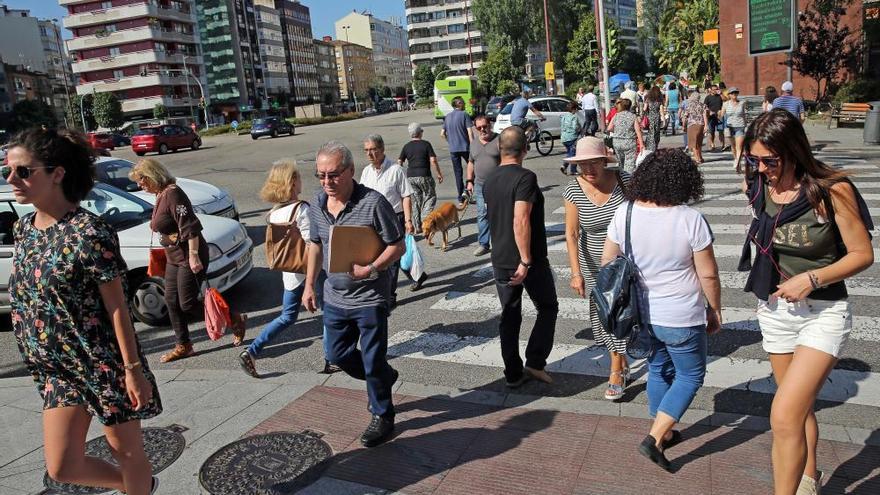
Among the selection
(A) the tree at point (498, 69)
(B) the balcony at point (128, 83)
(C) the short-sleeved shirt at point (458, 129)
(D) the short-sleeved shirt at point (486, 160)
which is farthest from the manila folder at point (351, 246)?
(B) the balcony at point (128, 83)

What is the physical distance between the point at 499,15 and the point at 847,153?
53187mm

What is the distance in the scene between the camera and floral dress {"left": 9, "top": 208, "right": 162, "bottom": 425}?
9.11 ft

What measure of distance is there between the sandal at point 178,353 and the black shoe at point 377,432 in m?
2.67

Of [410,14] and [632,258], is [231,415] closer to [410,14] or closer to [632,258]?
[632,258]

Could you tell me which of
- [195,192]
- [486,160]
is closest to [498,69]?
[195,192]

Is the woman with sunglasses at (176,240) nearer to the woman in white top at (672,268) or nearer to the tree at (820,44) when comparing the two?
the woman in white top at (672,268)

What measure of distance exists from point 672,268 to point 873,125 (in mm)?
17077

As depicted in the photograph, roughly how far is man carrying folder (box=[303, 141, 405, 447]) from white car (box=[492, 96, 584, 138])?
56.2ft

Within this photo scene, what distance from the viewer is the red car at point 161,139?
118 ft

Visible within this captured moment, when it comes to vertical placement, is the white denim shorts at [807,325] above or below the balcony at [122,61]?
below

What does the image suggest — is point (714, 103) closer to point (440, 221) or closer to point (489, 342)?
point (440, 221)

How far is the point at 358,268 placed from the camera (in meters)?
4.00

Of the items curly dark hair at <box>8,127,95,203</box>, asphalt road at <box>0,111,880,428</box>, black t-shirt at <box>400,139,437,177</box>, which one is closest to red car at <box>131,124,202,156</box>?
asphalt road at <box>0,111,880,428</box>

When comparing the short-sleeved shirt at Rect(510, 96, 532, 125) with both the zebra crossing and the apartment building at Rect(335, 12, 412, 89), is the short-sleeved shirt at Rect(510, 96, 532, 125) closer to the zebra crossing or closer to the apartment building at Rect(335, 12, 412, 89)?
the zebra crossing
